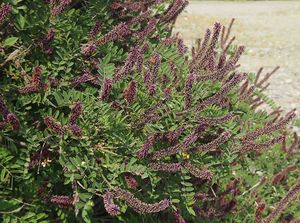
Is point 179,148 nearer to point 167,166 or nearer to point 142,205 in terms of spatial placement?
point 167,166

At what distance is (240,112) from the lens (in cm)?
302

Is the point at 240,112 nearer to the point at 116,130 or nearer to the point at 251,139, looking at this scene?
the point at 251,139

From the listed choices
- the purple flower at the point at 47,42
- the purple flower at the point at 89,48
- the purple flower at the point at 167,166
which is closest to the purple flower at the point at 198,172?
the purple flower at the point at 167,166

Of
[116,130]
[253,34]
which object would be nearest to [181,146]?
[116,130]

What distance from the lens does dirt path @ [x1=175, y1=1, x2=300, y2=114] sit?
9.74 metres

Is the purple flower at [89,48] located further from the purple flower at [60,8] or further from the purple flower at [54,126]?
the purple flower at [54,126]

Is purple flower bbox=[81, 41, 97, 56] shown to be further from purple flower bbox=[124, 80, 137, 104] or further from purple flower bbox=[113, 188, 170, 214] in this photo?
purple flower bbox=[113, 188, 170, 214]

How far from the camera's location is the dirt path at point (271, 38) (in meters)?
9.74

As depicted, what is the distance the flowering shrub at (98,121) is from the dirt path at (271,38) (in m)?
4.65

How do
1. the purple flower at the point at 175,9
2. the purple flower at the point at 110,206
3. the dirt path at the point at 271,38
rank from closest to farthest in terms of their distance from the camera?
the purple flower at the point at 110,206, the purple flower at the point at 175,9, the dirt path at the point at 271,38

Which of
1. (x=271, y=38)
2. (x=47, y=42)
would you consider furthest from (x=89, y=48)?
(x=271, y=38)

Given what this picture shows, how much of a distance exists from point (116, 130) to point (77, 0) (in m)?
0.78

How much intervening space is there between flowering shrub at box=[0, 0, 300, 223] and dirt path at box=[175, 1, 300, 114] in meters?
4.65

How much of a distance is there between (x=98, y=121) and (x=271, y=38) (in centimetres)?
1516
